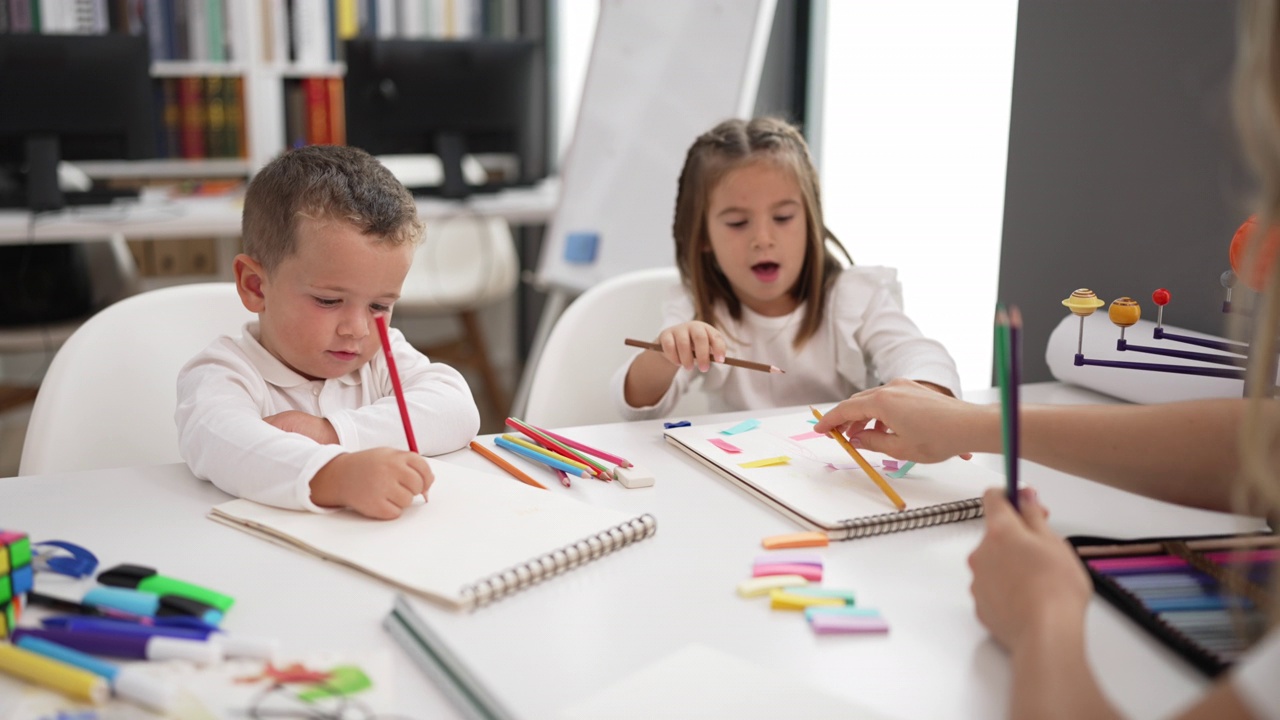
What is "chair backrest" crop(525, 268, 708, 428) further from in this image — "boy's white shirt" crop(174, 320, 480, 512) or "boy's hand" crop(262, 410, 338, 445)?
"boy's hand" crop(262, 410, 338, 445)

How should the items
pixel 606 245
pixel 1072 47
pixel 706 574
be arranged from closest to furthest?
1. pixel 706 574
2. pixel 1072 47
3. pixel 606 245

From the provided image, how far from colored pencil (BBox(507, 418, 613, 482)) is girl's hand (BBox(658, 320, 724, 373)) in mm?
193

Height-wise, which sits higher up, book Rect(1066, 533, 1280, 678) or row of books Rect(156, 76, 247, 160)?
row of books Rect(156, 76, 247, 160)

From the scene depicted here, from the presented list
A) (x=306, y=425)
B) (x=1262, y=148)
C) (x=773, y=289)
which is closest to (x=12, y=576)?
(x=306, y=425)

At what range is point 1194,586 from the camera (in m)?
0.71

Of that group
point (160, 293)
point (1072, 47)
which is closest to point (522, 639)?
point (160, 293)

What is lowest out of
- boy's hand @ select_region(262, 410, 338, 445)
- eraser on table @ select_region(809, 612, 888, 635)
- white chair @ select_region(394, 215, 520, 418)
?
white chair @ select_region(394, 215, 520, 418)

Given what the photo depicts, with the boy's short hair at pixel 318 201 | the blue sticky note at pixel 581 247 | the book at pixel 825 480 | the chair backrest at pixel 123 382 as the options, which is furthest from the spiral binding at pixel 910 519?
the blue sticky note at pixel 581 247

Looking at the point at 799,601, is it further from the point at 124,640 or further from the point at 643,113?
the point at 643,113

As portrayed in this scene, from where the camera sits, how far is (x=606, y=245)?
2.49 metres

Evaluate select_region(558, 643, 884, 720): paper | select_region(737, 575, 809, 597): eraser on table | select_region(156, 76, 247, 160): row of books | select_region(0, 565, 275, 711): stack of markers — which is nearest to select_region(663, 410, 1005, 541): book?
select_region(737, 575, 809, 597): eraser on table

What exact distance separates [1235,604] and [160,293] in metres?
1.16

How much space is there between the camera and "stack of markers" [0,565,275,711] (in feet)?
1.94

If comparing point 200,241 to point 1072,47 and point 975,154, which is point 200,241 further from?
point 1072,47
